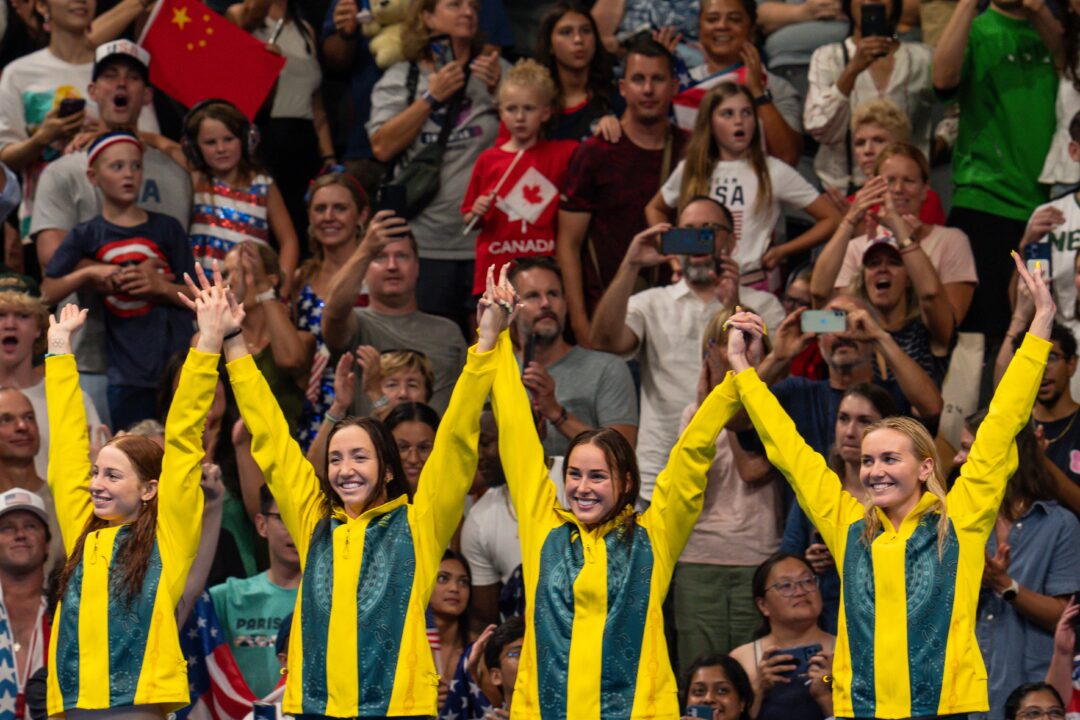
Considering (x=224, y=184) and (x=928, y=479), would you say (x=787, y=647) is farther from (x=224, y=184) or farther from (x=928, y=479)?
(x=224, y=184)

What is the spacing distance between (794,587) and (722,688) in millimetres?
468

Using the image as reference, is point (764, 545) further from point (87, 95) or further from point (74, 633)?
point (87, 95)

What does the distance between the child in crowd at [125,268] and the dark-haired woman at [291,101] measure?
57.3 inches

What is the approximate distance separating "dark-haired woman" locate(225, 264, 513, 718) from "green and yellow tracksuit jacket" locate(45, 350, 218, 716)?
7.5 inches

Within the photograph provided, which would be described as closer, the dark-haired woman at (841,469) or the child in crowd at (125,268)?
the dark-haired woman at (841,469)

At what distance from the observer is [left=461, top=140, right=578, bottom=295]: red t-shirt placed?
9.81 metres

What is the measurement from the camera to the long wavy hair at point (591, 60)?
1030 cm

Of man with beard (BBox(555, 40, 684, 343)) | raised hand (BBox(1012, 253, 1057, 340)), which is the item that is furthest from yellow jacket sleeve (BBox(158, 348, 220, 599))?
man with beard (BBox(555, 40, 684, 343))

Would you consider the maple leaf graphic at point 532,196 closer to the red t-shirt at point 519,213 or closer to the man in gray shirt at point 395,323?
the red t-shirt at point 519,213

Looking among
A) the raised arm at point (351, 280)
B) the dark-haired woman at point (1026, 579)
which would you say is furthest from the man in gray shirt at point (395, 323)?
the dark-haired woman at point (1026, 579)

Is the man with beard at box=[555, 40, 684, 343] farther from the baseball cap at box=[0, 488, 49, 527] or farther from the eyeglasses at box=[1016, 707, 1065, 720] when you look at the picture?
the eyeglasses at box=[1016, 707, 1065, 720]

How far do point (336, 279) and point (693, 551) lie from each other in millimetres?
1851

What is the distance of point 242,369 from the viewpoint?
704 centimetres

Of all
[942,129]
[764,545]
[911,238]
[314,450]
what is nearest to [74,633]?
[314,450]
